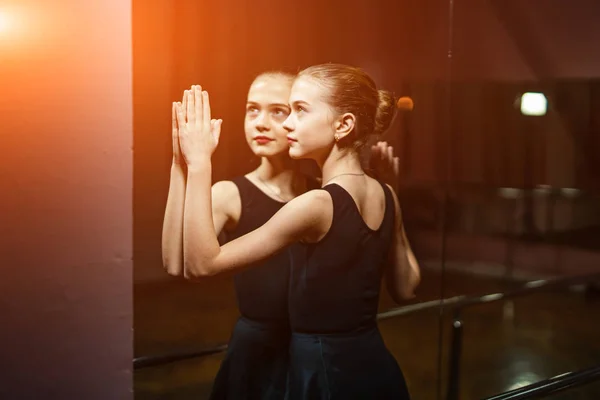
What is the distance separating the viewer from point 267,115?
2109 mm

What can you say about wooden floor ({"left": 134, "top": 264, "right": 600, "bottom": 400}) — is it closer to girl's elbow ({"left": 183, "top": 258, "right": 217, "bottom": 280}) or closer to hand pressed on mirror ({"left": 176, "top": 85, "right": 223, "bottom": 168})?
girl's elbow ({"left": 183, "top": 258, "right": 217, "bottom": 280})

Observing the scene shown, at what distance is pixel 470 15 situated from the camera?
2.53 meters

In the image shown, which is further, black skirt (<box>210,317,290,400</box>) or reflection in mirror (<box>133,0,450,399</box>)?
black skirt (<box>210,317,290,400</box>)

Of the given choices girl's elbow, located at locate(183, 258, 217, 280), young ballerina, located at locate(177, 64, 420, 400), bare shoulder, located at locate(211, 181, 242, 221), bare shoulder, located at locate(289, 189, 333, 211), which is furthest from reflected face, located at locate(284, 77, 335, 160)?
girl's elbow, located at locate(183, 258, 217, 280)

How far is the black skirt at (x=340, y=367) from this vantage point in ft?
7.14

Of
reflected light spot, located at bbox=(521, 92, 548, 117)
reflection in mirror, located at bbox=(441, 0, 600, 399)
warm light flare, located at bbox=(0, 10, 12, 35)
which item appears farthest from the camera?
reflected light spot, located at bbox=(521, 92, 548, 117)

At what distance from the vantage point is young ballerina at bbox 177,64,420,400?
2.09 meters

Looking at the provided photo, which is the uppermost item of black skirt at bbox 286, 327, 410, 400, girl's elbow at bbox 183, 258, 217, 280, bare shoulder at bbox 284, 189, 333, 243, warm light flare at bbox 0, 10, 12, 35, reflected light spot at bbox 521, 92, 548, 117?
warm light flare at bbox 0, 10, 12, 35

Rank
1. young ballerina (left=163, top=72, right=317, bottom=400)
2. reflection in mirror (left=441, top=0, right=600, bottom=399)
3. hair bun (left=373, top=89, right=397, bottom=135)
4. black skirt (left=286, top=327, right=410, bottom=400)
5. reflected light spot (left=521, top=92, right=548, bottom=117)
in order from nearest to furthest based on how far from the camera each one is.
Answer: young ballerina (left=163, top=72, right=317, bottom=400), black skirt (left=286, top=327, right=410, bottom=400), hair bun (left=373, top=89, right=397, bottom=135), reflection in mirror (left=441, top=0, right=600, bottom=399), reflected light spot (left=521, top=92, right=548, bottom=117)

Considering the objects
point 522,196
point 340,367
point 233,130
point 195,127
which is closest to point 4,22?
point 195,127

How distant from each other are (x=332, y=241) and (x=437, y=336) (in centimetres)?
71

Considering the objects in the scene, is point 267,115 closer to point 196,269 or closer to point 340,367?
point 196,269

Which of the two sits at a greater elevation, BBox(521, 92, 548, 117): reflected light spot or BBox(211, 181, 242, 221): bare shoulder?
BBox(521, 92, 548, 117): reflected light spot

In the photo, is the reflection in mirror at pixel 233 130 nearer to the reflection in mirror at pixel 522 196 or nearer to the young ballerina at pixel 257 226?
the young ballerina at pixel 257 226
